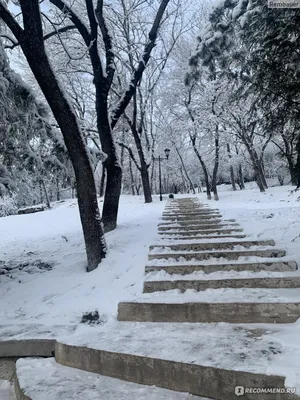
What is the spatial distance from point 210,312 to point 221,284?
1.71 ft

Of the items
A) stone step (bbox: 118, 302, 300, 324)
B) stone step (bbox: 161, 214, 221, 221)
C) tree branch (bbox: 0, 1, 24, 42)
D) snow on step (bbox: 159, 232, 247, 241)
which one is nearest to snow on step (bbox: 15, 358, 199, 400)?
stone step (bbox: 118, 302, 300, 324)

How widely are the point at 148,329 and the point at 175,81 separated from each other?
580 inches

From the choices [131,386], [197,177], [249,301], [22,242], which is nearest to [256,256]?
[249,301]

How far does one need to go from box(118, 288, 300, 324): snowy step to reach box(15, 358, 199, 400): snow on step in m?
0.73

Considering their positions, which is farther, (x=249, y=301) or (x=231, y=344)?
(x=249, y=301)

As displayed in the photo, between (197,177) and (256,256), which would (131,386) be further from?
(197,177)

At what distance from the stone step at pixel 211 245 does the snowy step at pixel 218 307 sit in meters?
1.14

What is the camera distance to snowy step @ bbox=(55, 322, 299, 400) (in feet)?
5.90

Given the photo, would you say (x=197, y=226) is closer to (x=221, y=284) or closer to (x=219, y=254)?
(x=219, y=254)

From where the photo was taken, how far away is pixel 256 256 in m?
3.59

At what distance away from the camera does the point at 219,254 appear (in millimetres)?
3740

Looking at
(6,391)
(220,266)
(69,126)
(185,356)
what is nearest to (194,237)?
(220,266)

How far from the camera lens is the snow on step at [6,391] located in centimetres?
217

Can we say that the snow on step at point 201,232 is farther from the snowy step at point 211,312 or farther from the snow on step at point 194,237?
the snowy step at point 211,312
